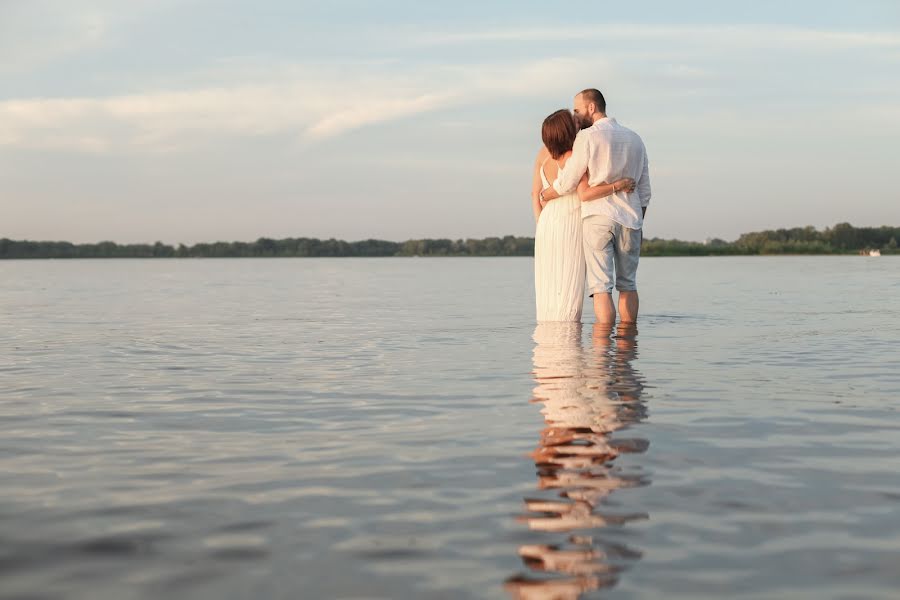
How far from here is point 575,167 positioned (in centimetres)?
1058

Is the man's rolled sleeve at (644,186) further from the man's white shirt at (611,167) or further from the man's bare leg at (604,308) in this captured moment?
the man's bare leg at (604,308)

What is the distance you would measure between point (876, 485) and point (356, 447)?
7.21 feet

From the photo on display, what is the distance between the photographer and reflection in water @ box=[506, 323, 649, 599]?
263cm

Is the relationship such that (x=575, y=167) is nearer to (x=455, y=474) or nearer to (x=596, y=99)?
(x=596, y=99)

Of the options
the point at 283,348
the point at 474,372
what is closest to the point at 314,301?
the point at 283,348

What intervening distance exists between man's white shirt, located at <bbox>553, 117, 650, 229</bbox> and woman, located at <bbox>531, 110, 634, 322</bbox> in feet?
0.76

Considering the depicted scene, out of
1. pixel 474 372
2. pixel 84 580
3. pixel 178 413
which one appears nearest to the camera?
pixel 84 580

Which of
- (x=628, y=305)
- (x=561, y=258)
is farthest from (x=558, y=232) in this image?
(x=628, y=305)

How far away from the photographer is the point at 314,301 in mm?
19359

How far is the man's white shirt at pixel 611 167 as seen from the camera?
34.2ft

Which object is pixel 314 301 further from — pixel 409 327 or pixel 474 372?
pixel 474 372

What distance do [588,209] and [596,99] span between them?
1.26 metres

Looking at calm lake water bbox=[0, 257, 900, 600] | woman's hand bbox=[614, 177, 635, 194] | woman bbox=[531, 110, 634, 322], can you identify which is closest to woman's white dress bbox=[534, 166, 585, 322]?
woman bbox=[531, 110, 634, 322]

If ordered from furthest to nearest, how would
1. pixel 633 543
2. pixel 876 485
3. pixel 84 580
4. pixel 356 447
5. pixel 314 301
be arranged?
pixel 314 301 → pixel 356 447 → pixel 876 485 → pixel 633 543 → pixel 84 580
